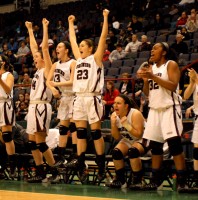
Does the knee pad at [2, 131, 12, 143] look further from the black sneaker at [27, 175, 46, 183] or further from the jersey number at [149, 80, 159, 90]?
the jersey number at [149, 80, 159, 90]

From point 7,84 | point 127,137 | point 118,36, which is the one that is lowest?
point 127,137

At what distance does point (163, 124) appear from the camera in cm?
810

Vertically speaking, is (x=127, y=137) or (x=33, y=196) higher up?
(x=127, y=137)

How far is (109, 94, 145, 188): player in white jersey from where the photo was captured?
27.9 feet

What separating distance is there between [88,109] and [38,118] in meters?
1.06

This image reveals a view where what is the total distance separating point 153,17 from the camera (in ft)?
65.0

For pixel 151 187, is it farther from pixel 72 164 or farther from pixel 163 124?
pixel 72 164

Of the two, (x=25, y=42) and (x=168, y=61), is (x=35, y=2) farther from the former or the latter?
(x=168, y=61)

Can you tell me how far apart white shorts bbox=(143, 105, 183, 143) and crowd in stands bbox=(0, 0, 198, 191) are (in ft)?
12.0

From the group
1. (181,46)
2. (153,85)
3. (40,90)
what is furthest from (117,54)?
(153,85)

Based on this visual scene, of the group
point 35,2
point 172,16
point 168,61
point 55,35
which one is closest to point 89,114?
point 168,61

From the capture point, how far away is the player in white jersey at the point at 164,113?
798cm

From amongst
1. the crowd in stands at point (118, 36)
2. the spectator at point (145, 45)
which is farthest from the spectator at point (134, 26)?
the spectator at point (145, 45)

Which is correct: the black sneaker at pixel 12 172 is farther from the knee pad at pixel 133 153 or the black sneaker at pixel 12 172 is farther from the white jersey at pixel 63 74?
the knee pad at pixel 133 153
